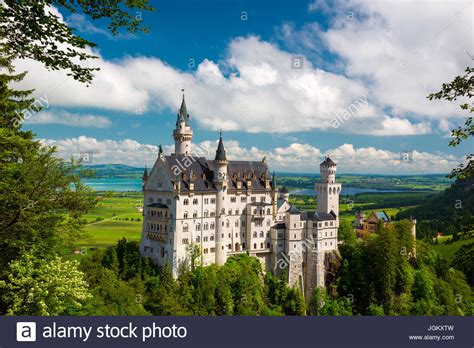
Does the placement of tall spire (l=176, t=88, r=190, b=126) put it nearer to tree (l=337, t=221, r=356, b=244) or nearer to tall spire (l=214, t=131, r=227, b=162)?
tall spire (l=214, t=131, r=227, b=162)

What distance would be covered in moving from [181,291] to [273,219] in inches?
924

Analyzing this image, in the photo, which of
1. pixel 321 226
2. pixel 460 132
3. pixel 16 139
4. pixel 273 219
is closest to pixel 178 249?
pixel 273 219

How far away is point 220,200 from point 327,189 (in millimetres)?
23834

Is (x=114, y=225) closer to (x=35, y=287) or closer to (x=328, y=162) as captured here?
(x=328, y=162)

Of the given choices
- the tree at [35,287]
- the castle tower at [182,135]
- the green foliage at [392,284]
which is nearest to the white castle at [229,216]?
the castle tower at [182,135]

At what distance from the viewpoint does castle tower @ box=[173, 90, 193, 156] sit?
78000 millimetres

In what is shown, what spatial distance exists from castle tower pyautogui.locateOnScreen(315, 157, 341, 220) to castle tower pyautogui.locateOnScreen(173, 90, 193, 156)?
86.3ft

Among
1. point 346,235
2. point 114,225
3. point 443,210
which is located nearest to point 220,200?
point 346,235

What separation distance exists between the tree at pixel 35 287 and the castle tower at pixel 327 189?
6401 centimetres

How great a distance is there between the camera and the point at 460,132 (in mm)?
20562

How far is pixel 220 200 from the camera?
73.8 meters

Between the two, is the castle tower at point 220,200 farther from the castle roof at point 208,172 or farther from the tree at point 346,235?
the tree at point 346,235

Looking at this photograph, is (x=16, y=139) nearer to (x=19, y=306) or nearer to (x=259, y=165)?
(x=19, y=306)

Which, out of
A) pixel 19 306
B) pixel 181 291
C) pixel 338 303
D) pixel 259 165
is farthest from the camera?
pixel 259 165
